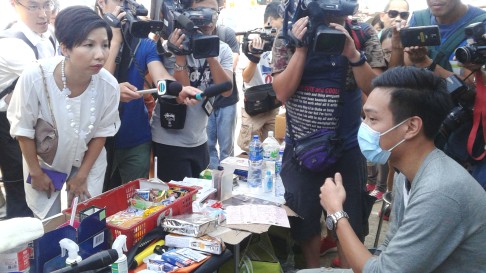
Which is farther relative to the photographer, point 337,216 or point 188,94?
point 188,94

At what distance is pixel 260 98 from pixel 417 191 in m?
2.78

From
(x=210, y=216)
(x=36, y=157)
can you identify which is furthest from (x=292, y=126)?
(x=36, y=157)

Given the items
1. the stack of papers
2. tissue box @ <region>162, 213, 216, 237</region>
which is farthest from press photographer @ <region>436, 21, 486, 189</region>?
tissue box @ <region>162, 213, 216, 237</region>

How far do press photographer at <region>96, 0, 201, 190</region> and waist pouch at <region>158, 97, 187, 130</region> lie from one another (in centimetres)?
12

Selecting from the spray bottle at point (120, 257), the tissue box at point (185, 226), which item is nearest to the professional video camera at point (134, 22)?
the tissue box at point (185, 226)

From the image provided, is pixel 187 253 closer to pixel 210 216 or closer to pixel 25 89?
pixel 210 216

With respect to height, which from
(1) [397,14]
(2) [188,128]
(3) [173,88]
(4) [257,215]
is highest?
(1) [397,14]

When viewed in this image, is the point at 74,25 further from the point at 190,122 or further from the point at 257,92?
the point at 257,92

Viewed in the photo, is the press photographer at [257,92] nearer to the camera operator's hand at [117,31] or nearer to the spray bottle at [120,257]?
the camera operator's hand at [117,31]

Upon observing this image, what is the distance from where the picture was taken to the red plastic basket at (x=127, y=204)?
1952mm

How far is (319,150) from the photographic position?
252 cm

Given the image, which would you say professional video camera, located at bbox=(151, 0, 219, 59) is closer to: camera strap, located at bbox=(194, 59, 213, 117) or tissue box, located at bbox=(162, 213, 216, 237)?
camera strap, located at bbox=(194, 59, 213, 117)

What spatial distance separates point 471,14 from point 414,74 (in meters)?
1.38

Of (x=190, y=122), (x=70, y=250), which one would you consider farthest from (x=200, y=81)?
(x=70, y=250)
